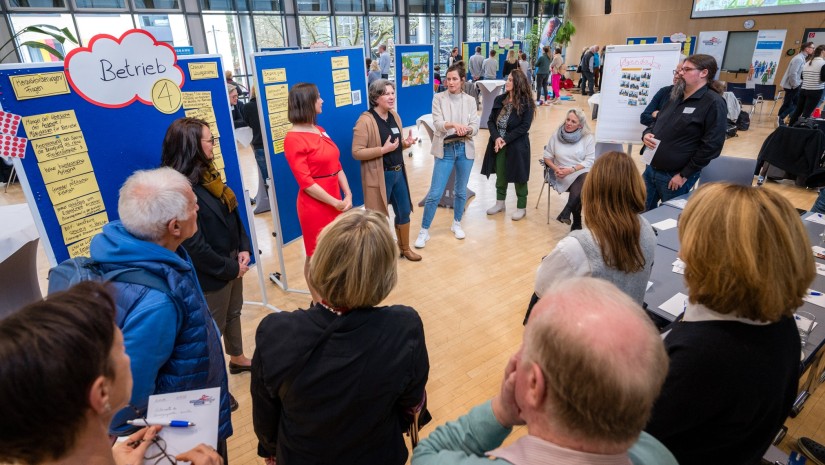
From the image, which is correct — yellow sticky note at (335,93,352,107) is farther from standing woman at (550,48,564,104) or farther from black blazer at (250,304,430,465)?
standing woman at (550,48,564,104)

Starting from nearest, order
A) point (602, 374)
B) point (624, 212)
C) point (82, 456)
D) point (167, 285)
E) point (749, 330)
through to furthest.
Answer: point (602, 374)
point (82, 456)
point (749, 330)
point (167, 285)
point (624, 212)

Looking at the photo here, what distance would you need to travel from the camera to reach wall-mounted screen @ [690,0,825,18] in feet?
38.0

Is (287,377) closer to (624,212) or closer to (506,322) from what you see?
(624,212)

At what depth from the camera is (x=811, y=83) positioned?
7996 millimetres

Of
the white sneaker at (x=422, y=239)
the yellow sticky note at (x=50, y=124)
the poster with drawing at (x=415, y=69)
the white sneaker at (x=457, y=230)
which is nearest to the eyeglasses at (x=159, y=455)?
the yellow sticky note at (x=50, y=124)

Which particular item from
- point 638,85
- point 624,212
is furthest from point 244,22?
point 624,212

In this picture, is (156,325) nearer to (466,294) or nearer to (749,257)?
(749,257)

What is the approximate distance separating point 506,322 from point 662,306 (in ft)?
4.31

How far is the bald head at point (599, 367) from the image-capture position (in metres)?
0.70

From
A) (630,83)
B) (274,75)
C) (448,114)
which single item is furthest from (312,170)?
(630,83)

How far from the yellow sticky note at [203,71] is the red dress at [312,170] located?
0.56 meters

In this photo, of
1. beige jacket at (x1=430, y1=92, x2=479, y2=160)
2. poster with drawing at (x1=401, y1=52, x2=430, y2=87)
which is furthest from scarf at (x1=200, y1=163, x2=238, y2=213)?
poster with drawing at (x1=401, y1=52, x2=430, y2=87)

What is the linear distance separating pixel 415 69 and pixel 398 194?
3264mm

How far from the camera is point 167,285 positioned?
1418 millimetres
